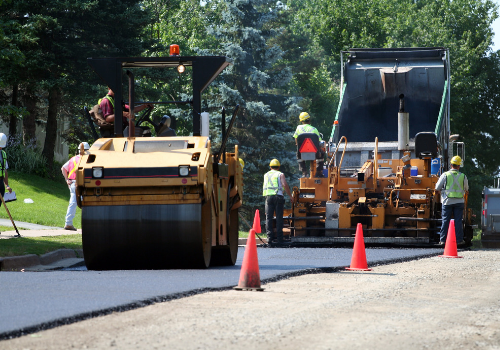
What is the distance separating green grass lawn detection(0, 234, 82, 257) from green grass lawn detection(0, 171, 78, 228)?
5.20 m

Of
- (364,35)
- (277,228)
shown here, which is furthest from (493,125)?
(277,228)

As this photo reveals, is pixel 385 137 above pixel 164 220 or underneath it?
above

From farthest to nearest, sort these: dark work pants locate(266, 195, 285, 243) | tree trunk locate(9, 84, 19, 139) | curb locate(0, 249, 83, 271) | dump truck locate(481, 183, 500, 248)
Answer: tree trunk locate(9, 84, 19, 139), dump truck locate(481, 183, 500, 248), dark work pants locate(266, 195, 285, 243), curb locate(0, 249, 83, 271)

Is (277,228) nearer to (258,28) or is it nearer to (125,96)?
(125,96)

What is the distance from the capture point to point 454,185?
48.0ft

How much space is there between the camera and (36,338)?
4.66 meters

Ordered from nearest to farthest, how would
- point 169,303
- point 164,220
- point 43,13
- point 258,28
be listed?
point 169,303
point 164,220
point 43,13
point 258,28

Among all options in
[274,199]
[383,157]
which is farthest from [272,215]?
[383,157]

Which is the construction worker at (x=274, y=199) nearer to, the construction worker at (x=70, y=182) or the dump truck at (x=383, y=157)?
the dump truck at (x=383, y=157)

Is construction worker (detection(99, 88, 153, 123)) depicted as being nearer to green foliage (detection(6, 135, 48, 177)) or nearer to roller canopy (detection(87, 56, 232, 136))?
roller canopy (detection(87, 56, 232, 136))

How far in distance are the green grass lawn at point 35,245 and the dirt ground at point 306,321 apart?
3738 mm

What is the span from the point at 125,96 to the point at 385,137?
24.8 feet

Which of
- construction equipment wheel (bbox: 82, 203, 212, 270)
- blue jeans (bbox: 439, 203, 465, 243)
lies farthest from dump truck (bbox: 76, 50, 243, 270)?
blue jeans (bbox: 439, 203, 465, 243)

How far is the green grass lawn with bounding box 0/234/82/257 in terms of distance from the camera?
32.9ft
